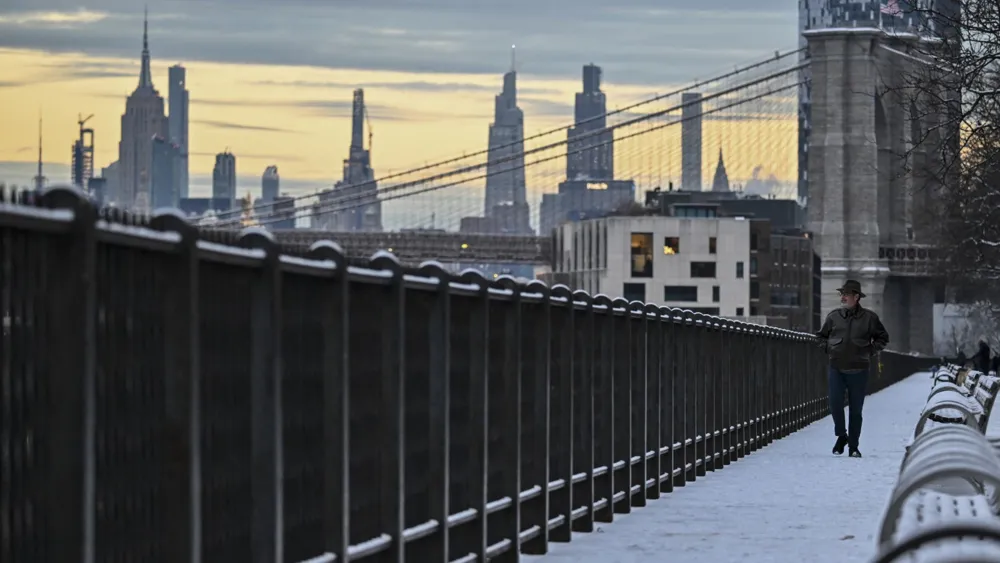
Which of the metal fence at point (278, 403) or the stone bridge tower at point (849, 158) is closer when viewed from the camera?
the metal fence at point (278, 403)

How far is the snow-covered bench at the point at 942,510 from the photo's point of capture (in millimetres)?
5004

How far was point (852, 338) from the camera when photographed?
23188 millimetres

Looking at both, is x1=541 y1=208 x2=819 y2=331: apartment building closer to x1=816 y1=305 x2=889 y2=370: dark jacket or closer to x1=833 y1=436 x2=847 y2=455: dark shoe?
x1=833 y1=436 x2=847 y2=455: dark shoe

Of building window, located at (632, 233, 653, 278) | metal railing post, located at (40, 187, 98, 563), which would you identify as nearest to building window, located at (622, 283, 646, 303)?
building window, located at (632, 233, 653, 278)

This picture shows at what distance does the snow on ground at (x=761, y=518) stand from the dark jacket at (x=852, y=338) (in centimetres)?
96

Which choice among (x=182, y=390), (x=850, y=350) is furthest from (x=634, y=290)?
(x=182, y=390)

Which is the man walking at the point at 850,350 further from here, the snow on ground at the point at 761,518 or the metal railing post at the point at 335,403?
the metal railing post at the point at 335,403

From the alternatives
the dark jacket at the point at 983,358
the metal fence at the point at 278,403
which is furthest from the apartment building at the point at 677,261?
the metal fence at the point at 278,403

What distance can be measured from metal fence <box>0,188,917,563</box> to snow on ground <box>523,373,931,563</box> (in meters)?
0.33

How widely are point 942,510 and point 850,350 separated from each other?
1683 centimetres

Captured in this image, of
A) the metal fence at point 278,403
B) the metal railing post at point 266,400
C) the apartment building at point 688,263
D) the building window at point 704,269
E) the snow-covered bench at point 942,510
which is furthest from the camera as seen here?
the building window at point 704,269

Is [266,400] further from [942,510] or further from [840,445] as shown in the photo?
[840,445]

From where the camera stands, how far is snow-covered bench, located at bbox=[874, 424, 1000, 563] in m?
5.00

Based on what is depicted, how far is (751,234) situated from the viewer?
6801 inches
